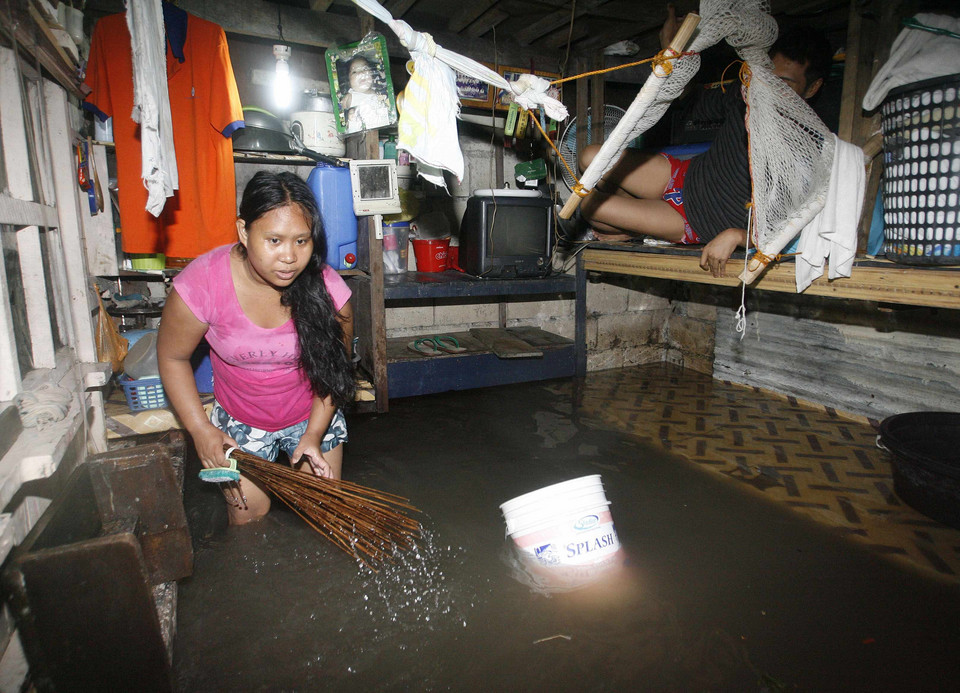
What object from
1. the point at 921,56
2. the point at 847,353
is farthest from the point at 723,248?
the point at 847,353

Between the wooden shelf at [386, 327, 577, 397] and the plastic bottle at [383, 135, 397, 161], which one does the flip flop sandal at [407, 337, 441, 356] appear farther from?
the plastic bottle at [383, 135, 397, 161]

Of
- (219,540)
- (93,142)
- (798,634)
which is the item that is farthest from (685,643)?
(93,142)

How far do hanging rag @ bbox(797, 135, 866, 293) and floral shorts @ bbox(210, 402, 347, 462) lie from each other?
8.49ft

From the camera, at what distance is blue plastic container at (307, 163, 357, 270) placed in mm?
3561

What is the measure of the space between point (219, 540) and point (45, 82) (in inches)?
96.2

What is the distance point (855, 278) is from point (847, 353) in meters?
1.72

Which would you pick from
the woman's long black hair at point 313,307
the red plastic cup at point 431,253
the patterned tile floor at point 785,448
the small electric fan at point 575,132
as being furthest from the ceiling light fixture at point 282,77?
the patterned tile floor at point 785,448

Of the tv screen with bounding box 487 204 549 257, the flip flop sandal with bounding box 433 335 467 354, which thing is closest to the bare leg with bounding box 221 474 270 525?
the flip flop sandal with bounding box 433 335 467 354

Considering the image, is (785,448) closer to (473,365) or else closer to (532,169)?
(473,365)

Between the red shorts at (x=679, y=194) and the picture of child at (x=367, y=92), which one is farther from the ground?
the picture of child at (x=367, y=92)

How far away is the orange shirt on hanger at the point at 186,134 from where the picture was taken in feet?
9.68

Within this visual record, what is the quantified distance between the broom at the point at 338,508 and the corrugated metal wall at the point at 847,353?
358 centimetres

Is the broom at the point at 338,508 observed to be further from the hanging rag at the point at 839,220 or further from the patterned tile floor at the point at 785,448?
the hanging rag at the point at 839,220

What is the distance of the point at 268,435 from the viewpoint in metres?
2.38
